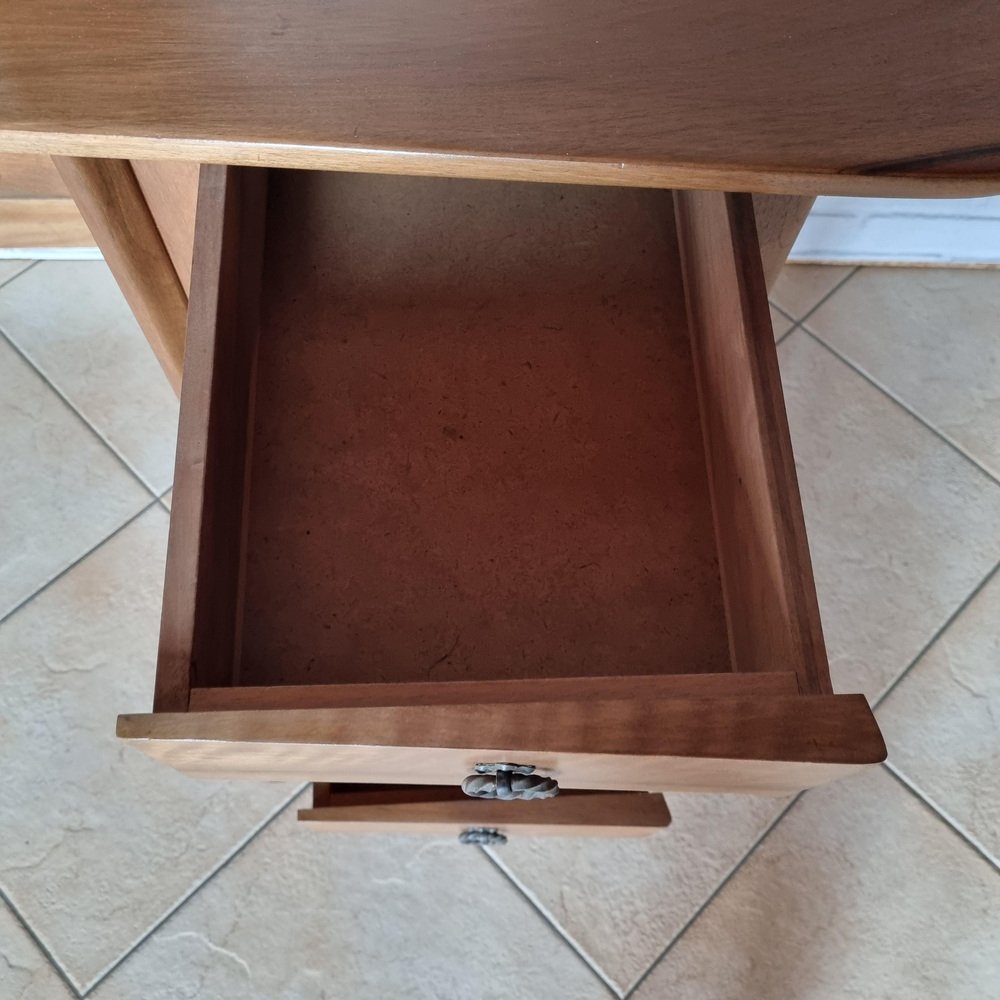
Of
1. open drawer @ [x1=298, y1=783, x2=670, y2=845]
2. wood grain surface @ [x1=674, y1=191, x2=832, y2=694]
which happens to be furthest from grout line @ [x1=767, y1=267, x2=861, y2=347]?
open drawer @ [x1=298, y1=783, x2=670, y2=845]

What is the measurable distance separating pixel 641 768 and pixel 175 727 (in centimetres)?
22

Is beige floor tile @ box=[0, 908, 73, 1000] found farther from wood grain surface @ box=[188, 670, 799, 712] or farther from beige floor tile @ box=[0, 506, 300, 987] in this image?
wood grain surface @ box=[188, 670, 799, 712]

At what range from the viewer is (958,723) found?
0.92 m

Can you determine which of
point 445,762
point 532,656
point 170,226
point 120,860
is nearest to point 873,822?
point 532,656

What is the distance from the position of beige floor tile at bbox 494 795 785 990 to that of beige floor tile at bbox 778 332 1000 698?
0.18 metres

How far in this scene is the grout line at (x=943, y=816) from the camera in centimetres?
88

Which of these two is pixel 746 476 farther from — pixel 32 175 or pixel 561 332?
pixel 32 175

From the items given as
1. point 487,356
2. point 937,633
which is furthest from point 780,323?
point 487,356

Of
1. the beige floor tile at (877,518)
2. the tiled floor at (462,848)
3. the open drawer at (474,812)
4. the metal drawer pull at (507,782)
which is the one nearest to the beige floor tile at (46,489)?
the tiled floor at (462,848)

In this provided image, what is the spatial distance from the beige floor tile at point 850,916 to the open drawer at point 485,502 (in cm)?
37

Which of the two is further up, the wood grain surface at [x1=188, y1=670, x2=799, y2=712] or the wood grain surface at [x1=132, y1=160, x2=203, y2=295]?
the wood grain surface at [x1=132, y1=160, x2=203, y2=295]

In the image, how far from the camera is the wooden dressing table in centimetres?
42

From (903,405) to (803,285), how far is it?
0.63 ft

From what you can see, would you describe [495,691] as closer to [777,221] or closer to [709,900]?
Result: [777,221]
